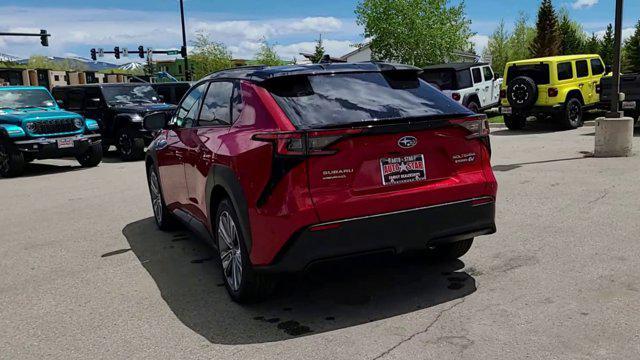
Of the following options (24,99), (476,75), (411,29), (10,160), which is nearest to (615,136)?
(476,75)

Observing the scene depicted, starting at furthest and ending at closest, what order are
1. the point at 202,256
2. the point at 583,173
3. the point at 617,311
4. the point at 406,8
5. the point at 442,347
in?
1. the point at 406,8
2. the point at 583,173
3. the point at 202,256
4. the point at 617,311
5. the point at 442,347

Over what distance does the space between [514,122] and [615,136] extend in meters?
6.59

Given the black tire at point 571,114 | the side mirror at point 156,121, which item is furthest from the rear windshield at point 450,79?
the side mirror at point 156,121

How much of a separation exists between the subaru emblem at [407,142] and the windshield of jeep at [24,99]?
38.0ft

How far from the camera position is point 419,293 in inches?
157

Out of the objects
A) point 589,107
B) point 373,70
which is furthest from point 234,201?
point 589,107

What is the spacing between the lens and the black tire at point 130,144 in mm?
13367

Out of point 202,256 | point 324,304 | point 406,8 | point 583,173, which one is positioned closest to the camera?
point 324,304

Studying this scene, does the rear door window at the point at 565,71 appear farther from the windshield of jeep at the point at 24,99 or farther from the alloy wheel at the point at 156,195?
the windshield of jeep at the point at 24,99

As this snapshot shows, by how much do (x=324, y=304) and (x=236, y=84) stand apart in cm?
170

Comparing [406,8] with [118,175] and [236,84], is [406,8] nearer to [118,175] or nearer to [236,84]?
[118,175]

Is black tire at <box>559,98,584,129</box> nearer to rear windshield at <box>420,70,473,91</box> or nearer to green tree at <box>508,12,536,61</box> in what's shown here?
rear windshield at <box>420,70,473,91</box>

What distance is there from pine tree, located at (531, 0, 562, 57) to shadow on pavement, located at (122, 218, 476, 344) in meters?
54.9

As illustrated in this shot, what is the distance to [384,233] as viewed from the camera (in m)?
3.47
